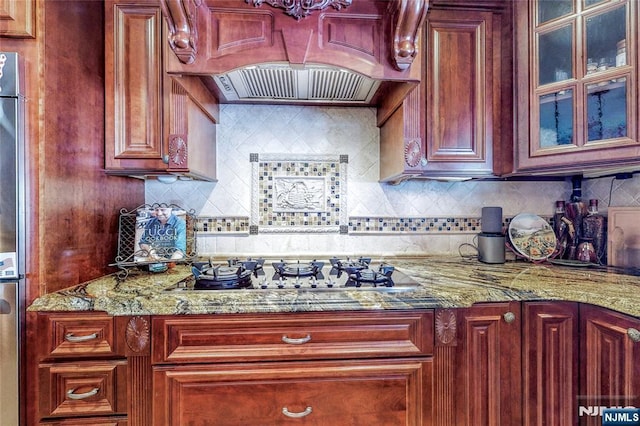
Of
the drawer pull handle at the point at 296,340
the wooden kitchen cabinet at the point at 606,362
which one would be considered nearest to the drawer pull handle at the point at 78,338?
the drawer pull handle at the point at 296,340

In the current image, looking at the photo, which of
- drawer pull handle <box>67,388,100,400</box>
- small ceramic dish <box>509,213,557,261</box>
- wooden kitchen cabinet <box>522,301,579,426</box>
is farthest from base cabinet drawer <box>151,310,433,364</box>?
small ceramic dish <box>509,213,557,261</box>

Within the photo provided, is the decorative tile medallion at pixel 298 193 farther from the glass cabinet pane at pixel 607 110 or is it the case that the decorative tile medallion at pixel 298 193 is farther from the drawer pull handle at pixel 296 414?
the glass cabinet pane at pixel 607 110

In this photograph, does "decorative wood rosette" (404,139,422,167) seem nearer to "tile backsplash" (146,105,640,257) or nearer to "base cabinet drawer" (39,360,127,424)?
Answer: "tile backsplash" (146,105,640,257)

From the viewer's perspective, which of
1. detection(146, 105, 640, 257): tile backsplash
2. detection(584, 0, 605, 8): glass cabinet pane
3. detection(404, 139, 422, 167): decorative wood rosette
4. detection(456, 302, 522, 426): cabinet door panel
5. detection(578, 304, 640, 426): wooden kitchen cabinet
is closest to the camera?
detection(578, 304, 640, 426): wooden kitchen cabinet

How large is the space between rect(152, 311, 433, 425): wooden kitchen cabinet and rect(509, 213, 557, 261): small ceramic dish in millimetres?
943

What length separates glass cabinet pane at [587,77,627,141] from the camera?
115cm

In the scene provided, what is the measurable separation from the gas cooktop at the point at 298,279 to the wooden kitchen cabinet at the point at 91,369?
0.24 meters

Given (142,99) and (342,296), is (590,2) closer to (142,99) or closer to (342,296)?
(342,296)

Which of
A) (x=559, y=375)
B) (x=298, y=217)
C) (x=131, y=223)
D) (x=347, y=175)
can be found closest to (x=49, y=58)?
(x=131, y=223)

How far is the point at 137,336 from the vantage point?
0.98 m

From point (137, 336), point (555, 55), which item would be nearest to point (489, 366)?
point (137, 336)

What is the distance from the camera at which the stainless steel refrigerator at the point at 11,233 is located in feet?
3.17

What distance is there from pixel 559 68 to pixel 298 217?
1461 mm

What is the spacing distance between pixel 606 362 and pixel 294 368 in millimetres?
1108
